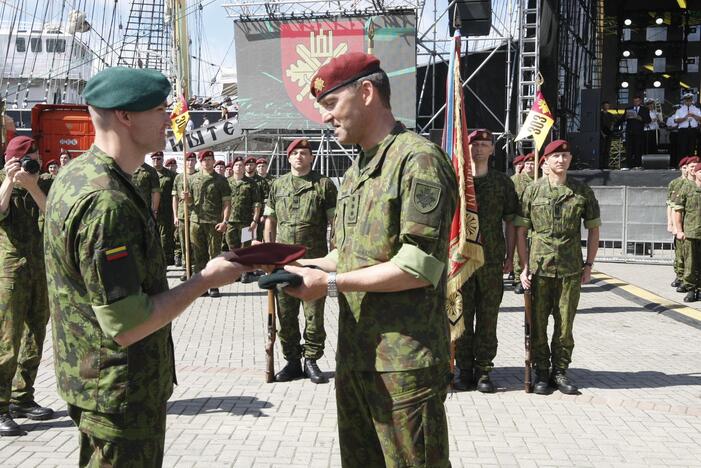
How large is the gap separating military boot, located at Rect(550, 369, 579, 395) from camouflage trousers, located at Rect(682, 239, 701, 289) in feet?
20.3

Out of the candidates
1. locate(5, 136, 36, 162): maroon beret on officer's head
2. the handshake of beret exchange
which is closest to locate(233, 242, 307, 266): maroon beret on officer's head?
the handshake of beret exchange

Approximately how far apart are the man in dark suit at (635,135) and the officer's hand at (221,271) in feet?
68.2

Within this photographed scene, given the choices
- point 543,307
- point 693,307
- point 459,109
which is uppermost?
point 459,109

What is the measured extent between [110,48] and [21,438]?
30687 mm

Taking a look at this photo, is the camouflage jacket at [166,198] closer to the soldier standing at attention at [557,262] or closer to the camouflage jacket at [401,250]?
the soldier standing at attention at [557,262]


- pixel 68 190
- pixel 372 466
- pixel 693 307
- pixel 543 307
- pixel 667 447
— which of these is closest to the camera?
pixel 68 190

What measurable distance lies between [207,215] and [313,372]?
620 cm

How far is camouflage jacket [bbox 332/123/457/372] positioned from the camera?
2.74 metres

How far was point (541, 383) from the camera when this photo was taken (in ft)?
22.0

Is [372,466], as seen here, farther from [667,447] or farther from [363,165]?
[667,447]

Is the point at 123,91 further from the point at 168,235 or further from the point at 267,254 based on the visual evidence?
the point at 168,235

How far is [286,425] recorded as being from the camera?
566 centimetres

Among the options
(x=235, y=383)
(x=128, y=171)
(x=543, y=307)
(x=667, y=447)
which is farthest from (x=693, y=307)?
(x=128, y=171)

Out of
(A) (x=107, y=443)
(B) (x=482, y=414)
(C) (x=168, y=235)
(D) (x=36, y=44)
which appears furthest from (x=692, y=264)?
(D) (x=36, y=44)
